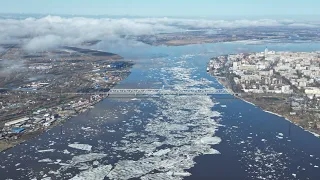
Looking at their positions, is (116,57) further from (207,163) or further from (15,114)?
(207,163)

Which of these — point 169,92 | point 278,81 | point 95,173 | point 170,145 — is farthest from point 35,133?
point 278,81

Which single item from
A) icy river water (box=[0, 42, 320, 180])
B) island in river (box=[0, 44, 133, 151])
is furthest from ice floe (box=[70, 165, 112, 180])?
island in river (box=[0, 44, 133, 151])

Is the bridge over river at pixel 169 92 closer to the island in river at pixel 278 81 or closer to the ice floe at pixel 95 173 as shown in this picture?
the island in river at pixel 278 81

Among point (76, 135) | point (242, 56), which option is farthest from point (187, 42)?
point (76, 135)

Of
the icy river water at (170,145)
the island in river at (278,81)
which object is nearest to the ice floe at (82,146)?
the icy river water at (170,145)

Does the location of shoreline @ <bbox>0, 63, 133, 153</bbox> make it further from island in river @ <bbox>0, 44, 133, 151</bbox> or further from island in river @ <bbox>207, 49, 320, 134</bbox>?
island in river @ <bbox>207, 49, 320, 134</bbox>
